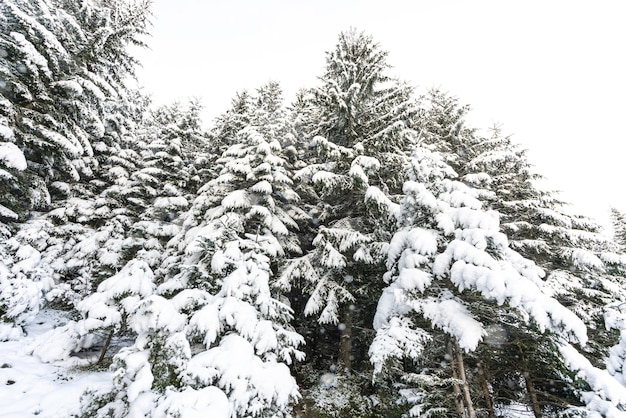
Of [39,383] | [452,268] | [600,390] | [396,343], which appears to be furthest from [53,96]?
[600,390]

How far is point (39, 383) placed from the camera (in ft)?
28.5

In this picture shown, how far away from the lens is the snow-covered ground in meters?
7.53

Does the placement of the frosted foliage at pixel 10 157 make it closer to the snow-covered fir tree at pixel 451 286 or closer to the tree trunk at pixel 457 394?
the snow-covered fir tree at pixel 451 286

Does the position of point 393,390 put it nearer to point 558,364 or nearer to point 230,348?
point 558,364

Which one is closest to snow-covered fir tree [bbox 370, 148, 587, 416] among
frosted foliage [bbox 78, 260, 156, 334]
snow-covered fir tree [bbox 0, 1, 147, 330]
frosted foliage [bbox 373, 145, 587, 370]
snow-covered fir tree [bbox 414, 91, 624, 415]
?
frosted foliage [bbox 373, 145, 587, 370]

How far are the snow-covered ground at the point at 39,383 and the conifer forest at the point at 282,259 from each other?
7 cm

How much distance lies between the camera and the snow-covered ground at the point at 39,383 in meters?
7.53

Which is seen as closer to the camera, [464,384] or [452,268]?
[452,268]

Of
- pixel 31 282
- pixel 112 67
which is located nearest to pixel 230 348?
pixel 31 282

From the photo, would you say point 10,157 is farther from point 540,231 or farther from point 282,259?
point 540,231

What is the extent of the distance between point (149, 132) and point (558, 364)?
24609mm

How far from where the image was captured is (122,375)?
20.7 feet

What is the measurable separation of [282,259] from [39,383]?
8380mm

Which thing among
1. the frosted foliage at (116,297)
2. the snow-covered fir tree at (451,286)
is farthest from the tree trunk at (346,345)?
the frosted foliage at (116,297)
